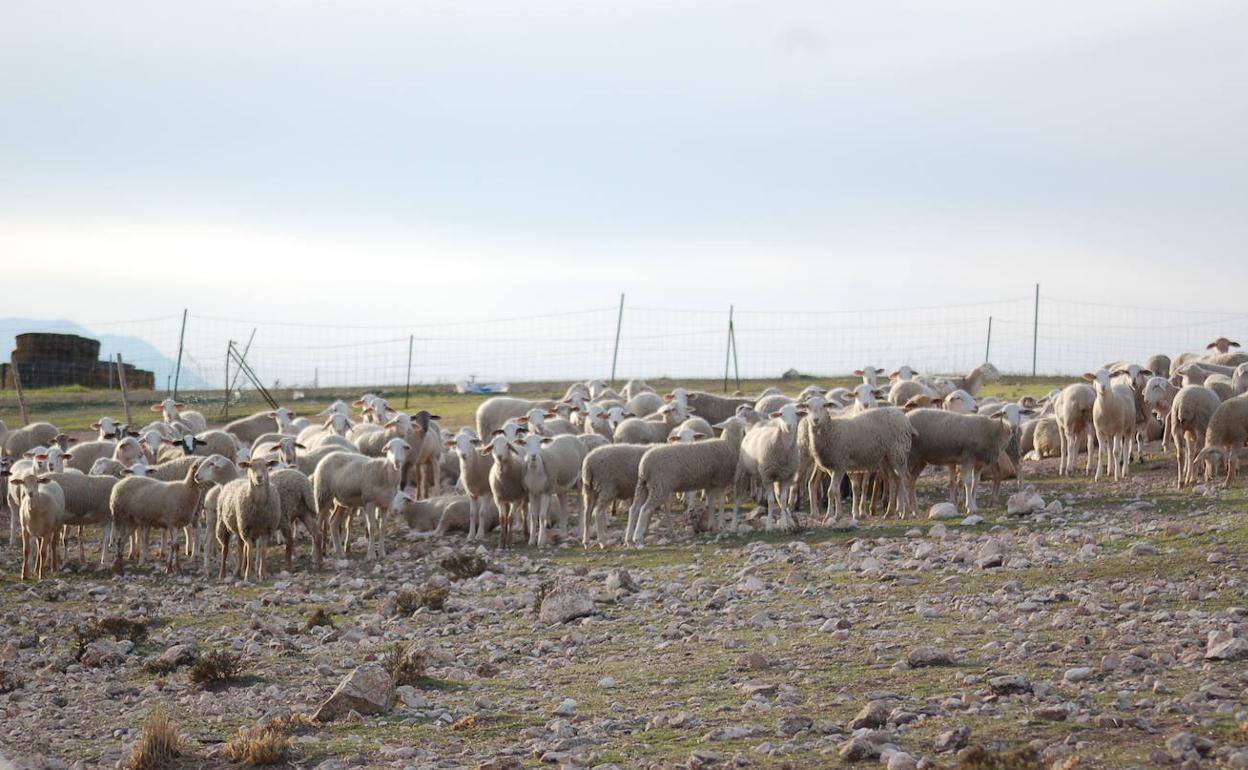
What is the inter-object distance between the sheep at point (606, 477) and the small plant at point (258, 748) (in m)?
11.4

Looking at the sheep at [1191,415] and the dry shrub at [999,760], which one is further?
the sheep at [1191,415]

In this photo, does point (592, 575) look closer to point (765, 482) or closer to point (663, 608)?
point (663, 608)

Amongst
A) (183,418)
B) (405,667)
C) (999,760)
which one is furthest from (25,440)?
(999,760)

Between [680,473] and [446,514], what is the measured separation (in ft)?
16.0

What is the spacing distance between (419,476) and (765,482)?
8.48 metres

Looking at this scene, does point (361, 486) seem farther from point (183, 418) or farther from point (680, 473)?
point (183, 418)

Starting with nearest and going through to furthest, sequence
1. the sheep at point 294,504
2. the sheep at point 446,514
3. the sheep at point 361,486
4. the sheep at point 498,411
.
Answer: the sheep at point 294,504 → the sheep at point 361,486 → the sheep at point 446,514 → the sheep at point 498,411

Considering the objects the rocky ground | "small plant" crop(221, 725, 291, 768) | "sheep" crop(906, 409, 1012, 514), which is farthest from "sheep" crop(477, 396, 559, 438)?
"small plant" crop(221, 725, 291, 768)

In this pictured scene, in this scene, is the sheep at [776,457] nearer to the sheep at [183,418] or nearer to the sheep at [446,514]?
the sheep at [446,514]

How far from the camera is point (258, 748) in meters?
8.88

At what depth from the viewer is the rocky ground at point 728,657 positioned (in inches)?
321

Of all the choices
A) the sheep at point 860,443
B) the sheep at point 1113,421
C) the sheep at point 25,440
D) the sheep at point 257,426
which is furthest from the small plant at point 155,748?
the sheep at point 25,440

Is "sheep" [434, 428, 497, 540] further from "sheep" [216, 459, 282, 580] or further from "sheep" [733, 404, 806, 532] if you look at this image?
"sheep" [733, 404, 806, 532]

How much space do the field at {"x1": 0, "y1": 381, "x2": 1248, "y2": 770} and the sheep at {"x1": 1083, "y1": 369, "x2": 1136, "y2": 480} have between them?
13.4 ft
